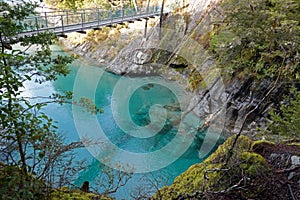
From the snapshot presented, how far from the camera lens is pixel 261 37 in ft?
19.7

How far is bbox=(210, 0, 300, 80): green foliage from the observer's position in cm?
489

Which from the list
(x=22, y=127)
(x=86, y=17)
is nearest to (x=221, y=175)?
(x=22, y=127)

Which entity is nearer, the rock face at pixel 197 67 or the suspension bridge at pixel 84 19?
the suspension bridge at pixel 84 19

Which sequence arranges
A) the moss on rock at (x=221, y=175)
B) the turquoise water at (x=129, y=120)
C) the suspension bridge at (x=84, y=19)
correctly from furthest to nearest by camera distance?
1. the suspension bridge at (x=84, y=19)
2. the turquoise water at (x=129, y=120)
3. the moss on rock at (x=221, y=175)

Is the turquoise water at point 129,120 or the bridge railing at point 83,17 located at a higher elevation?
the bridge railing at point 83,17

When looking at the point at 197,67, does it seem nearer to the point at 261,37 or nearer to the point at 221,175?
the point at 261,37

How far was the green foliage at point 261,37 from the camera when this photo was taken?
4887 millimetres

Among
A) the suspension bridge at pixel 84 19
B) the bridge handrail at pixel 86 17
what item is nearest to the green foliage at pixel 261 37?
the suspension bridge at pixel 84 19

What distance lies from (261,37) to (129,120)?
4.93 metres

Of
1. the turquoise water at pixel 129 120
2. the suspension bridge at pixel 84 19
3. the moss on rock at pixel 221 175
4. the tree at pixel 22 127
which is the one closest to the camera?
the tree at pixel 22 127

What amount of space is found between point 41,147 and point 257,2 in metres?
6.46

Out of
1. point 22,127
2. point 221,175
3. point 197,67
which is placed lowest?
point 197,67

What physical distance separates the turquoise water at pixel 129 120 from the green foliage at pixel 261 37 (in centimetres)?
254

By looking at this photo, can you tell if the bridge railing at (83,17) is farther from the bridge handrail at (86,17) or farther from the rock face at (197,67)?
the rock face at (197,67)
